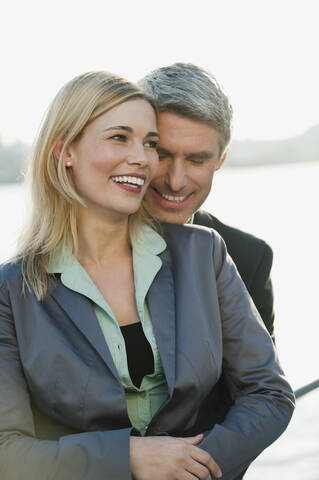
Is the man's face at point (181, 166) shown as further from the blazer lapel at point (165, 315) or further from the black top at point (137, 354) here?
the black top at point (137, 354)

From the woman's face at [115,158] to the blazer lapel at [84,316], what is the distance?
269mm

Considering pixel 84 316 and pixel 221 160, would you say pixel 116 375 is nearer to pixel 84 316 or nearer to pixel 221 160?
pixel 84 316

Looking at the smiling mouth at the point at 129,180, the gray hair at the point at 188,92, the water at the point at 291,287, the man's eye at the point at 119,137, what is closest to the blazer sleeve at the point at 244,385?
the smiling mouth at the point at 129,180

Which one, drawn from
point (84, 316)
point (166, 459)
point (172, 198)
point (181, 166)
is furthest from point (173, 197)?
point (166, 459)

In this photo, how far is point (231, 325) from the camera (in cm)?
179

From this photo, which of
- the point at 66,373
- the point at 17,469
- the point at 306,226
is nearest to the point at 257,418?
the point at 66,373

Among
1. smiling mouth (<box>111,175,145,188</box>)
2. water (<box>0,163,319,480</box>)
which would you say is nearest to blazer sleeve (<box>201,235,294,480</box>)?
smiling mouth (<box>111,175,145,188</box>)

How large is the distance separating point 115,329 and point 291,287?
16.7 ft

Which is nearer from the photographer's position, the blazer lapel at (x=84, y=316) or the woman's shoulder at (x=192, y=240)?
the blazer lapel at (x=84, y=316)

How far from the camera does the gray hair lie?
2.11 m

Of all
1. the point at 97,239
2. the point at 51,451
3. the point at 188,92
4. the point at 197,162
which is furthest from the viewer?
the point at 197,162

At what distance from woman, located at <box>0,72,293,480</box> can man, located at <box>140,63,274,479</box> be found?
227 mm

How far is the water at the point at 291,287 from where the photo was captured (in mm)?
2676

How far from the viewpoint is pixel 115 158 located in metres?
1.78
